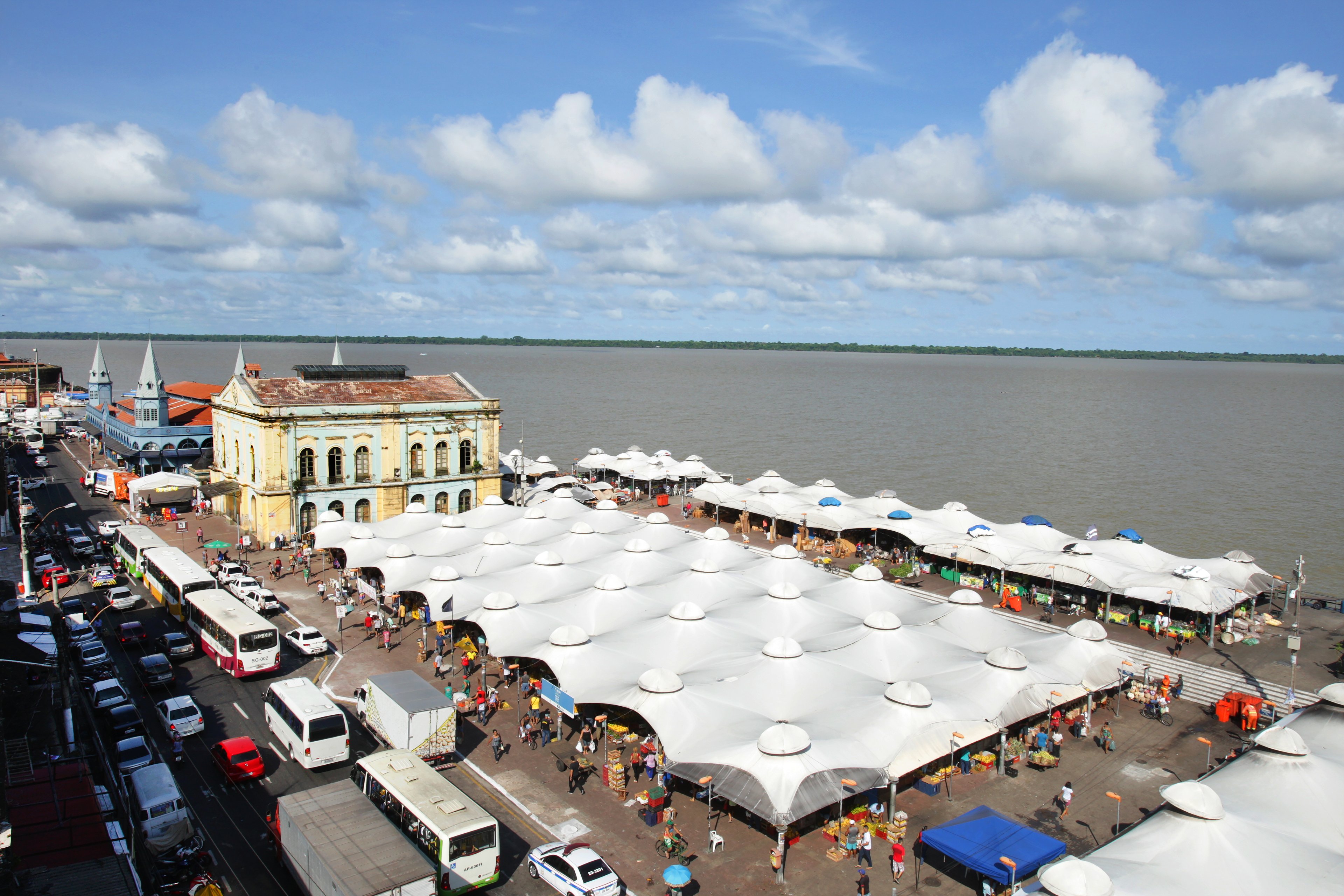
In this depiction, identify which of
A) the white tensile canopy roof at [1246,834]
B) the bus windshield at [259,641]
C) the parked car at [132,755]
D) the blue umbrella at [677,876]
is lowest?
the parked car at [132,755]

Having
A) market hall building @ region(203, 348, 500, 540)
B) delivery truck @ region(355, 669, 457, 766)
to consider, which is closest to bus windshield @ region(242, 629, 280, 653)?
delivery truck @ region(355, 669, 457, 766)

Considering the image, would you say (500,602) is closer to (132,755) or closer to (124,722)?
(124,722)

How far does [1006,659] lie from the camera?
25906 mm

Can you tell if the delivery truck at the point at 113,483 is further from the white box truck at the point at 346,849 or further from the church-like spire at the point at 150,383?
the white box truck at the point at 346,849

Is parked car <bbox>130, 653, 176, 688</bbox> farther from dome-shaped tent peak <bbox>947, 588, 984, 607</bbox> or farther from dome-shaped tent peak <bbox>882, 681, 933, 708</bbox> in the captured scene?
dome-shaped tent peak <bbox>947, 588, 984, 607</bbox>

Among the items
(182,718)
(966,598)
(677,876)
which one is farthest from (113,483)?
(677,876)

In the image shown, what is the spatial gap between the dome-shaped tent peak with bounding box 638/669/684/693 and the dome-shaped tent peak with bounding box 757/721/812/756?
12.2 feet

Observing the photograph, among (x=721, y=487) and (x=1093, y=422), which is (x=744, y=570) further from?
(x=1093, y=422)

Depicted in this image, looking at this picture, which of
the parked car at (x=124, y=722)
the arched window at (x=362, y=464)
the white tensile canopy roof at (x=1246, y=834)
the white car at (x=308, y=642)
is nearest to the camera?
the white tensile canopy roof at (x=1246, y=834)

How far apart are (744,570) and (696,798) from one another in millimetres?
17024

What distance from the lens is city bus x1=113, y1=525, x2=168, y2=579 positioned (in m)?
41.1

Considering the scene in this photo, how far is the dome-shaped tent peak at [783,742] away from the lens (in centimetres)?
2052

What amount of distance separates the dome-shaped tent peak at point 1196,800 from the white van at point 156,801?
72.0 ft

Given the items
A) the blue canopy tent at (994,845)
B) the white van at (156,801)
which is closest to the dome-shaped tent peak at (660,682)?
the blue canopy tent at (994,845)
